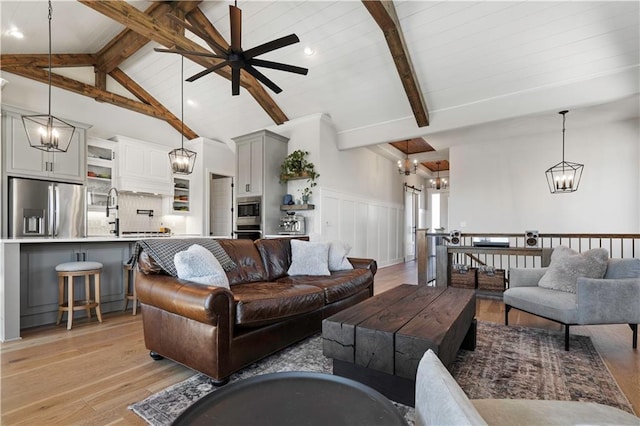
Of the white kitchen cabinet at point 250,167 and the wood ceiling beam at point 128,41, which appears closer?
the wood ceiling beam at point 128,41

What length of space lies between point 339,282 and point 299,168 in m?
3.31

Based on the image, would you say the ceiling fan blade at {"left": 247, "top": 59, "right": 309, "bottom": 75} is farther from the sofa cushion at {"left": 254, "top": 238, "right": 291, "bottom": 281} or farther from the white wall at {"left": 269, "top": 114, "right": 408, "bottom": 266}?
the white wall at {"left": 269, "top": 114, "right": 408, "bottom": 266}

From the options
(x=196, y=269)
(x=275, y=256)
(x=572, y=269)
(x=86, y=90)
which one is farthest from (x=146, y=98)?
(x=572, y=269)

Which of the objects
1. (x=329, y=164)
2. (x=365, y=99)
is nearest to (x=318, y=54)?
(x=365, y=99)

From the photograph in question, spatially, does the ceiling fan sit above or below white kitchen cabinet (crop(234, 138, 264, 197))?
above

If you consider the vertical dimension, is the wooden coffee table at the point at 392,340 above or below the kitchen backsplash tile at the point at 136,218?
below

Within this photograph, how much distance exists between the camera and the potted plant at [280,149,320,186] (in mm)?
5828

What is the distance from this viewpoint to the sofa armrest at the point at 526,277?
126 inches

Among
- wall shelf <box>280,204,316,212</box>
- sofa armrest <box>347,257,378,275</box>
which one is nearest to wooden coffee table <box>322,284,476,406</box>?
sofa armrest <box>347,257,378,275</box>

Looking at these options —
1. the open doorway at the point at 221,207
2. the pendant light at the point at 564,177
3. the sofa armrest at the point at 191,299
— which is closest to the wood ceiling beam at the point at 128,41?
the open doorway at the point at 221,207

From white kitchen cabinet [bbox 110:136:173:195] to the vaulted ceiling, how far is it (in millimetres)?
648

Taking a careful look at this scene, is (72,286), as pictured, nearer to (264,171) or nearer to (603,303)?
(264,171)

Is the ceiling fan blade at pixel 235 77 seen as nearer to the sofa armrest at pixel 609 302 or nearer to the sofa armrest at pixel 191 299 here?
the sofa armrest at pixel 191 299

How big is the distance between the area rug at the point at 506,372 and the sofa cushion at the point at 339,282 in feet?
1.43
